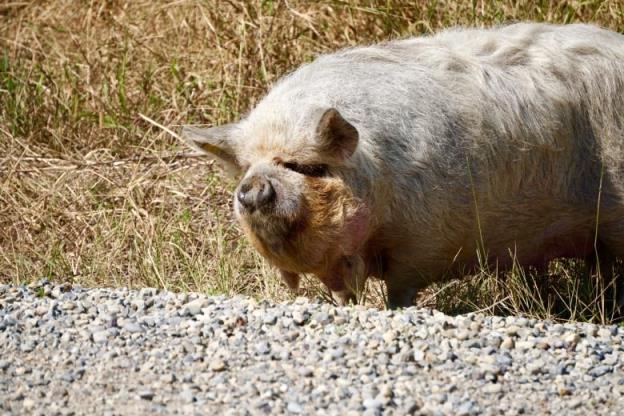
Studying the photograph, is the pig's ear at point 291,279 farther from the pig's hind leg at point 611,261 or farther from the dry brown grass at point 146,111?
the pig's hind leg at point 611,261

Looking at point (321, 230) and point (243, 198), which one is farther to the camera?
point (321, 230)

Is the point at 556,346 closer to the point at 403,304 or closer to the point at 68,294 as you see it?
the point at 403,304

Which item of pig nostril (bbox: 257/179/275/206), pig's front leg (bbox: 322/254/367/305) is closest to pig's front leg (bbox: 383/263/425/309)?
pig's front leg (bbox: 322/254/367/305)

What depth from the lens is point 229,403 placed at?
14.6 feet

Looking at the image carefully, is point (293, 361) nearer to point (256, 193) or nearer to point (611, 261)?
point (256, 193)

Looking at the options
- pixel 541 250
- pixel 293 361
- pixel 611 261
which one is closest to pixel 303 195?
pixel 293 361

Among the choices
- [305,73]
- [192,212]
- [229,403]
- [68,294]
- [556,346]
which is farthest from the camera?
[192,212]

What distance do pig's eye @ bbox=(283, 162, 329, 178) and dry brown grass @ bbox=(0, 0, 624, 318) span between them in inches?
51.4

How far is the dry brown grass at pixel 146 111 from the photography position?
755 centimetres

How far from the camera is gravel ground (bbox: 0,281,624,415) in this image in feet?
14.6

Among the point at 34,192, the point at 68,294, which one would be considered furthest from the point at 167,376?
the point at 34,192

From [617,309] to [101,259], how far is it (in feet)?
10.4

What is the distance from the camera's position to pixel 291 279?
6.21 metres

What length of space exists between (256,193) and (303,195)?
255mm
